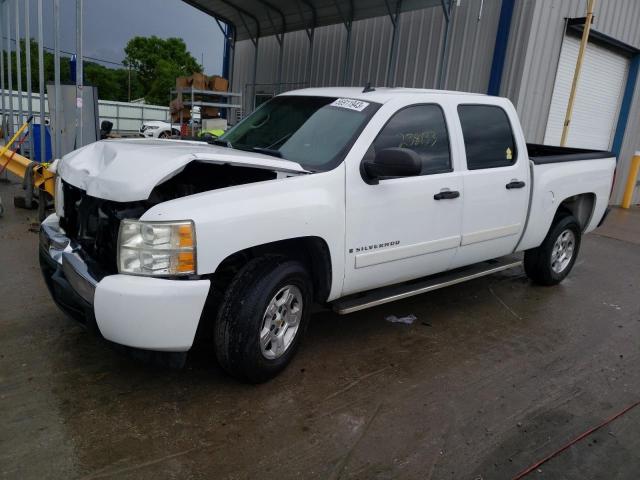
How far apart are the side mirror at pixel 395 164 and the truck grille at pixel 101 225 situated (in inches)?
58.7

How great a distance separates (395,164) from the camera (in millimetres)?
3453

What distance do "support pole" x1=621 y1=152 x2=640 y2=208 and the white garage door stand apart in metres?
0.75

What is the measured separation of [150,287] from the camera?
2.78m

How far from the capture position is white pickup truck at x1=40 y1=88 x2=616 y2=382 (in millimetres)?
2854

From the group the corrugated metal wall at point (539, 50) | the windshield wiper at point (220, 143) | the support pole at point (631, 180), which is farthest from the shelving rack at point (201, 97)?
the support pole at point (631, 180)

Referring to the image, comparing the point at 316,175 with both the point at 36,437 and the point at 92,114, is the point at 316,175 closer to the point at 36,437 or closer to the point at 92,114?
the point at 36,437

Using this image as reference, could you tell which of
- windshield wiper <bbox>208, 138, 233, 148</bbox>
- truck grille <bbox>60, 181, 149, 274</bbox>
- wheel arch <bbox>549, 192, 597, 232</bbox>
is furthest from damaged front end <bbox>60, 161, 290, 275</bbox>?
wheel arch <bbox>549, 192, 597, 232</bbox>

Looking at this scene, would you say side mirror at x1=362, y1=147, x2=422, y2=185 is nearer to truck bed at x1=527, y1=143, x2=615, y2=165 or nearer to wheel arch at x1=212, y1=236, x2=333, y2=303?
wheel arch at x1=212, y1=236, x2=333, y2=303

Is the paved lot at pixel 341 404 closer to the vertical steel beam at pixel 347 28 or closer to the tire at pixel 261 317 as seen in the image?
the tire at pixel 261 317

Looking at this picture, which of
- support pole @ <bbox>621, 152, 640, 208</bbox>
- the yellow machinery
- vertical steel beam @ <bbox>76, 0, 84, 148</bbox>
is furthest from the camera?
support pole @ <bbox>621, 152, 640, 208</bbox>

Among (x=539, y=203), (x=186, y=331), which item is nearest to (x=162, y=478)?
(x=186, y=331)

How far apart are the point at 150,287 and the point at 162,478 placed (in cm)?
93

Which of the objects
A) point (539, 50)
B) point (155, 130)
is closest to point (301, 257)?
point (539, 50)

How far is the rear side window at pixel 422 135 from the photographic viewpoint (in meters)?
3.94
